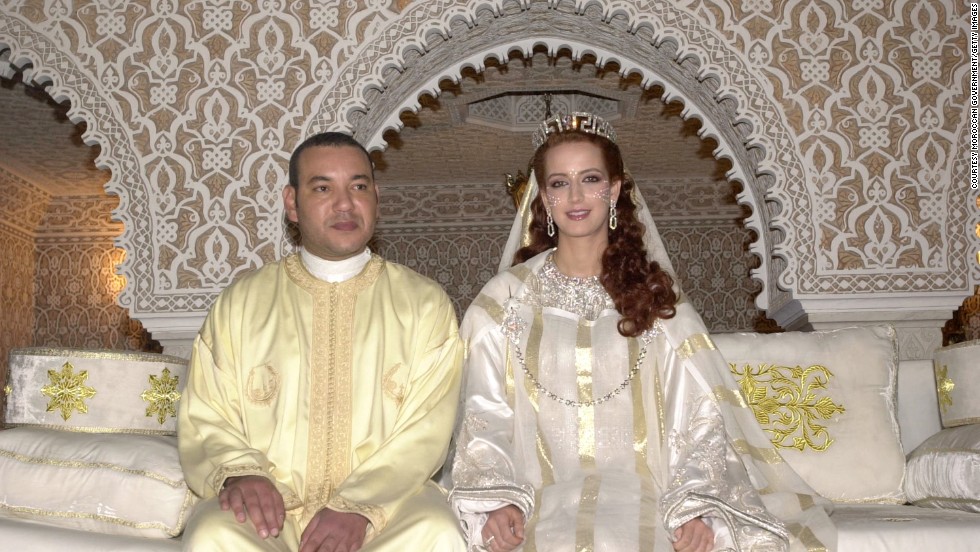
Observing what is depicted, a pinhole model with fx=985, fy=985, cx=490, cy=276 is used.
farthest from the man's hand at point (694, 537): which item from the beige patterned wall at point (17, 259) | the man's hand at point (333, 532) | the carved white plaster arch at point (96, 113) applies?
the beige patterned wall at point (17, 259)

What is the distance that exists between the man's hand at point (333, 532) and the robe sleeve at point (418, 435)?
2 cm

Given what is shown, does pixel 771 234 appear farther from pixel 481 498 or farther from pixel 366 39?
pixel 481 498

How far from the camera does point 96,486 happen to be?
2.84 m

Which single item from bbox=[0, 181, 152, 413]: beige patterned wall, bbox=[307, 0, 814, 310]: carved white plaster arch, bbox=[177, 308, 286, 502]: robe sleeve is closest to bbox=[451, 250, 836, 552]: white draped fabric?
bbox=[177, 308, 286, 502]: robe sleeve

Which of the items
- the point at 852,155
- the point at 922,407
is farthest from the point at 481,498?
the point at 852,155

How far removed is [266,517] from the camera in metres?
2.50

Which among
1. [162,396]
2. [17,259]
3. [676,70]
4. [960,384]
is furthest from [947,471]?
[17,259]

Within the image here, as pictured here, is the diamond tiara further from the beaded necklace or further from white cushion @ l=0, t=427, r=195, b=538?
white cushion @ l=0, t=427, r=195, b=538

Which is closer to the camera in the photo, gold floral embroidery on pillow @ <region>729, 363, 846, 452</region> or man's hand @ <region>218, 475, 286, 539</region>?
man's hand @ <region>218, 475, 286, 539</region>

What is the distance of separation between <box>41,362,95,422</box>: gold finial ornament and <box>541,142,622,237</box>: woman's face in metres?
1.60

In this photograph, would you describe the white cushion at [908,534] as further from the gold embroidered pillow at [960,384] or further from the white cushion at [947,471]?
the gold embroidered pillow at [960,384]

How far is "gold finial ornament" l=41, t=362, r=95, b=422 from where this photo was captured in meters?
3.12

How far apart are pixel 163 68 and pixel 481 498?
307cm

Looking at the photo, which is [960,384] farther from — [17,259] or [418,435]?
[17,259]
